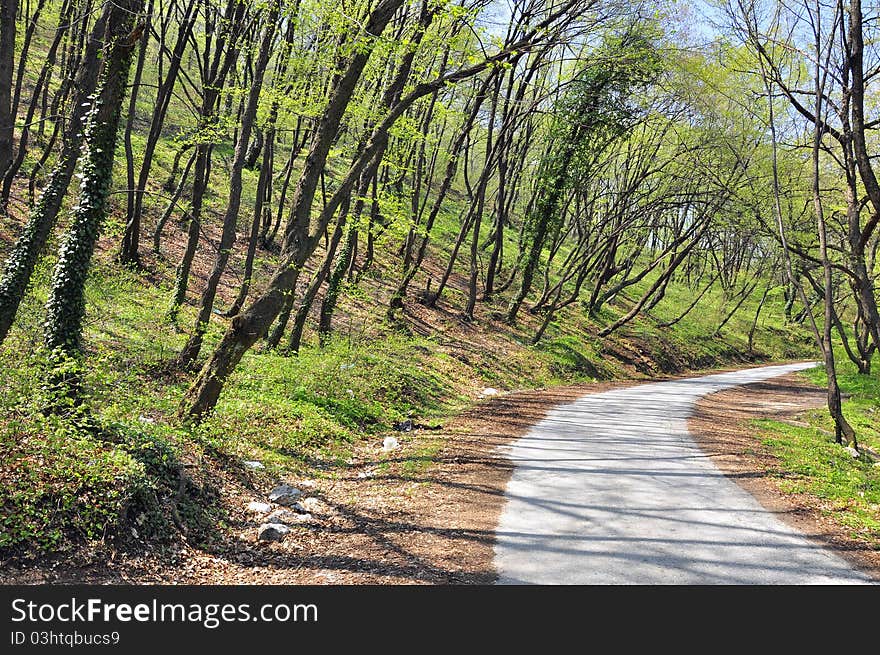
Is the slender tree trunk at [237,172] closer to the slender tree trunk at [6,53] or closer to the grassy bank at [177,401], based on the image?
the grassy bank at [177,401]

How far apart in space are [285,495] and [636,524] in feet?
13.6

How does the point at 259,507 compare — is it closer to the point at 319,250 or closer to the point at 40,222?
the point at 40,222


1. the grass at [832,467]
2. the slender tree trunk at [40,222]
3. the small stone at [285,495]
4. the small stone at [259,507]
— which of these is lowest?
the small stone at [259,507]

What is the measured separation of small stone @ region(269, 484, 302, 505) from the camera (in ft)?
25.0

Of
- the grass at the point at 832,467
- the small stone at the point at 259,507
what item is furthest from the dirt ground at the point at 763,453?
the small stone at the point at 259,507

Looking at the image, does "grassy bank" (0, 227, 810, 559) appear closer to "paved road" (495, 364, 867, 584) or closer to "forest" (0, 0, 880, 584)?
"forest" (0, 0, 880, 584)

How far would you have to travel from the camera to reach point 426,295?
24.8m

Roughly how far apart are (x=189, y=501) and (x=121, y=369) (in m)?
5.65

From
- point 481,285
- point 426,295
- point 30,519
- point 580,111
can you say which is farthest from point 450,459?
point 481,285

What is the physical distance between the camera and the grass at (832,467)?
7.95m

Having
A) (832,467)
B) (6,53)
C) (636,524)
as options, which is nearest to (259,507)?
(636,524)

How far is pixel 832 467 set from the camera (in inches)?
426

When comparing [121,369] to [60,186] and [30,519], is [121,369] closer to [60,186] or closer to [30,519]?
[60,186]

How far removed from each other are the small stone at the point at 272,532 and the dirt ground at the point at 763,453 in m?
5.76
